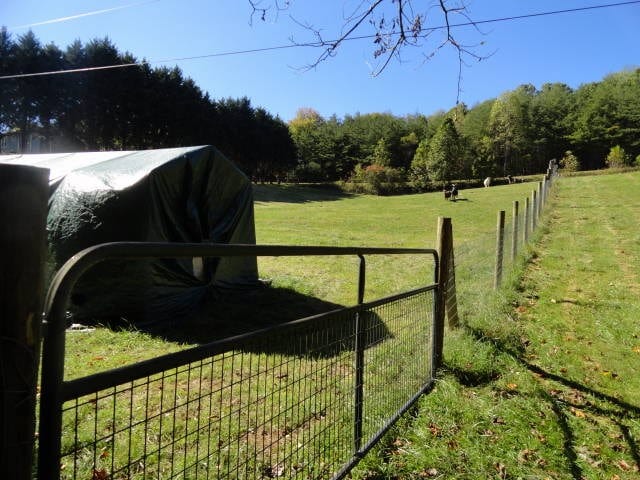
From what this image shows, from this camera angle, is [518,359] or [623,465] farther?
[518,359]

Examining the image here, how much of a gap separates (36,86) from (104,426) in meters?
45.6

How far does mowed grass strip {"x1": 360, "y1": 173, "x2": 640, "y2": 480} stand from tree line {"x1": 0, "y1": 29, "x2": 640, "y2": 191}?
8.25ft

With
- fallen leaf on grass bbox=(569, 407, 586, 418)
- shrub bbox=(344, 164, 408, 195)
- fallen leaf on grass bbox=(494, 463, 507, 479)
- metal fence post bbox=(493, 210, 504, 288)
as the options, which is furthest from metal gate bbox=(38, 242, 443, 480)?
shrub bbox=(344, 164, 408, 195)

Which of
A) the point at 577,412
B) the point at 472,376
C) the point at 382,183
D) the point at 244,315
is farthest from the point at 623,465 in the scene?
the point at 382,183

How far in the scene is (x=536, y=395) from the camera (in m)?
4.27

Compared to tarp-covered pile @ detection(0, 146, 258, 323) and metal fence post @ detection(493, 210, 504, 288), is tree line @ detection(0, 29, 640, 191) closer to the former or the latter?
metal fence post @ detection(493, 210, 504, 288)

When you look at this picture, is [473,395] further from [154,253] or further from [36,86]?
[36,86]

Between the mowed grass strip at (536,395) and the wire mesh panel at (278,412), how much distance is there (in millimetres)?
317

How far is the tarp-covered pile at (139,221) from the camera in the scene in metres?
6.65

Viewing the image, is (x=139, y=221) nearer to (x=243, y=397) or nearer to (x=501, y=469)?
(x=243, y=397)

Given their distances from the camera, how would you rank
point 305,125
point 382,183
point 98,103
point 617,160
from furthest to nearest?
point 305,125 < point 617,160 < point 382,183 < point 98,103

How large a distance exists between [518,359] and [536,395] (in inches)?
32.9

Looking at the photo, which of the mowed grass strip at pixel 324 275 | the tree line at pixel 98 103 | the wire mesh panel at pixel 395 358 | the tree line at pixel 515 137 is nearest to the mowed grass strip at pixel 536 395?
the wire mesh panel at pixel 395 358

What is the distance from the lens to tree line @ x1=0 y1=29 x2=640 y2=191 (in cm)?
4284
